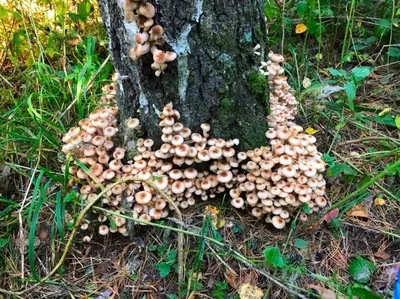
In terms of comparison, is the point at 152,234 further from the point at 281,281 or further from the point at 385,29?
the point at 385,29

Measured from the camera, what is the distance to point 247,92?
2.37m

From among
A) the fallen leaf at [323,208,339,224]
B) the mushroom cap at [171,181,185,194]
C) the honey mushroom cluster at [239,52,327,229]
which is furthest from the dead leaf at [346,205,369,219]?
the mushroom cap at [171,181,185,194]

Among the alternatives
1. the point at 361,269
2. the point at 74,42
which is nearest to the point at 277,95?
the point at 361,269

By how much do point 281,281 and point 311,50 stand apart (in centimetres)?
228

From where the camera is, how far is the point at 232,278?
2.17 meters

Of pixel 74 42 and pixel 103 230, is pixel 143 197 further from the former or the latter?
pixel 74 42

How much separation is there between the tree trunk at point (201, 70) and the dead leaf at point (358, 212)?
62 centimetres

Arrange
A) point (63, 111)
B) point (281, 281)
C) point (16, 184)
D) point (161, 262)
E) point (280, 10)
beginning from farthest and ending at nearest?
point (280, 10), point (63, 111), point (16, 184), point (161, 262), point (281, 281)

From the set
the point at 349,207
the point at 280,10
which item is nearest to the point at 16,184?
the point at 349,207

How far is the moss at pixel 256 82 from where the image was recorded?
2.34 m

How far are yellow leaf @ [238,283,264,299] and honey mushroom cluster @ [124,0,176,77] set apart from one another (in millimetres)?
1129

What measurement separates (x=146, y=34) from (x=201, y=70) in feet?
1.11

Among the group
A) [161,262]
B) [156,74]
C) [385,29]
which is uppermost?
[156,74]

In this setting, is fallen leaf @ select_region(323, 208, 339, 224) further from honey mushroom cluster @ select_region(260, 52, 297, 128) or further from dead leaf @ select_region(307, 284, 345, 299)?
honey mushroom cluster @ select_region(260, 52, 297, 128)
